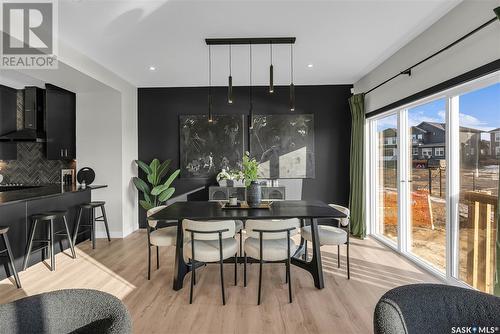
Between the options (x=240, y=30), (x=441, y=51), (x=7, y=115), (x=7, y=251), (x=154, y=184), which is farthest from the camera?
(x=154, y=184)

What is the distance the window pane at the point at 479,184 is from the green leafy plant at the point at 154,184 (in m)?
4.21

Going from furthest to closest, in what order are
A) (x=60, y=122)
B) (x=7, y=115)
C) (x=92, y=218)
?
1. (x=7, y=115)
2. (x=60, y=122)
3. (x=92, y=218)

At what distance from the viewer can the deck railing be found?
2461 millimetres

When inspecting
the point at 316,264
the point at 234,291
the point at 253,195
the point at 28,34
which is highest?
the point at 28,34

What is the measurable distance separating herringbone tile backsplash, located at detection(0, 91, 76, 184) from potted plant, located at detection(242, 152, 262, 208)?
3.95 metres

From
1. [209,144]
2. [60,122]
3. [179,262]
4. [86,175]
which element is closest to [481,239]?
[179,262]

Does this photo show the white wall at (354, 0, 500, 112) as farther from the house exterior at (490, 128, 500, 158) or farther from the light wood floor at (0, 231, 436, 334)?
the light wood floor at (0, 231, 436, 334)

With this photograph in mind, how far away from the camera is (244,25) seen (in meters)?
3.06

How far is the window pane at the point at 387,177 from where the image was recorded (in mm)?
4156

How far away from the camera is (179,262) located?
2.94m

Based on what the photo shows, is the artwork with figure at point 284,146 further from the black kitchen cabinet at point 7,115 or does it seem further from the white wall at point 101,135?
the black kitchen cabinet at point 7,115

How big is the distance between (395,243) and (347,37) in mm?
3034

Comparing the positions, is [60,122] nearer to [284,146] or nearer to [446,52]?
[284,146]

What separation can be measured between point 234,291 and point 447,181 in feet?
8.28
